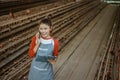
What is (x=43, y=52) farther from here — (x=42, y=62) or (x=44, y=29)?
(x=44, y=29)

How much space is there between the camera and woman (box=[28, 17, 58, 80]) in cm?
288

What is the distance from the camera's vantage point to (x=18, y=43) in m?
6.64

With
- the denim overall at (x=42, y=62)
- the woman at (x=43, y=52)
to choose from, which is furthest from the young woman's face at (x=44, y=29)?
the denim overall at (x=42, y=62)

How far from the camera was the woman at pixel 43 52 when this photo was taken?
288 centimetres

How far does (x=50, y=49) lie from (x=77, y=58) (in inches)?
136

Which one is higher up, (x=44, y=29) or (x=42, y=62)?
(x=44, y=29)

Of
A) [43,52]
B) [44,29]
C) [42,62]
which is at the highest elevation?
[44,29]

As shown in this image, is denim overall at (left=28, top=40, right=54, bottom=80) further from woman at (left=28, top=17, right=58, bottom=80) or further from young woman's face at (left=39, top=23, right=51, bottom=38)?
young woman's face at (left=39, top=23, right=51, bottom=38)

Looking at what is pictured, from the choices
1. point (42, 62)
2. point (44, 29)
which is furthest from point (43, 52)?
point (44, 29)

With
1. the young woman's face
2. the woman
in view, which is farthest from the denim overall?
the young woman's face

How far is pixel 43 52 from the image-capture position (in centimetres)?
291

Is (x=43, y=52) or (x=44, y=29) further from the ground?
(x=44, y=29)

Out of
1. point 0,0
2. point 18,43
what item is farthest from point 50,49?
point 0,0

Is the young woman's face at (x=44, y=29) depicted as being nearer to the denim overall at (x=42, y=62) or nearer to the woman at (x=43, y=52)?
the woman at (x=43, y=52)
